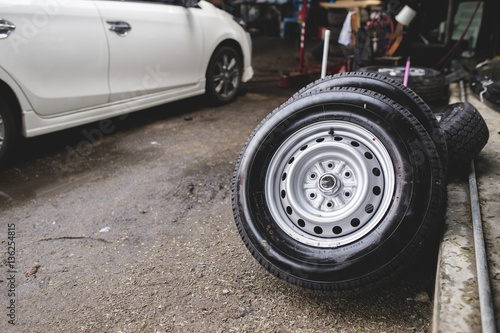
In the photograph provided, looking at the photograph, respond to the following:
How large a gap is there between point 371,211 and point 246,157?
66 cm

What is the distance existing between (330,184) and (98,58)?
8.85ft

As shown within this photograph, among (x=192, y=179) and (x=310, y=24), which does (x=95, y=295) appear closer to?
(x=192, y=179)

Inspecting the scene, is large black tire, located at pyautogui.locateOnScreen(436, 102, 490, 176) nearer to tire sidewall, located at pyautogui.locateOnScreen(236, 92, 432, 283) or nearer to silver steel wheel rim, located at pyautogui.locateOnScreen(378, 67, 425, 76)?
tire sidewall, located at pyautogui.locateOnScreen(236, 92, 432, 283)

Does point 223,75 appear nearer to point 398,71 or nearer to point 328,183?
point 398,71

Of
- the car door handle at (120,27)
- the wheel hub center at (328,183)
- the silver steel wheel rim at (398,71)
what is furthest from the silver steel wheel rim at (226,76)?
the wheel hub center at (328,183)

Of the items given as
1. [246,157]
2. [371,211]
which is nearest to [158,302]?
[246,157]

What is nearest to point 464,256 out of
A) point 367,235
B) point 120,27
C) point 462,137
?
point 367,235

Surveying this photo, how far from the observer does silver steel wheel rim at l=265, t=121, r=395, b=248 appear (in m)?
1.86

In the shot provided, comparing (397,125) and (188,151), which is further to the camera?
(188,151)

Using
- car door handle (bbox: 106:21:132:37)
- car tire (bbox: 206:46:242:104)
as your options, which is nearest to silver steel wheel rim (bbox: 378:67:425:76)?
car tire (bbox: 206:46:242:104)

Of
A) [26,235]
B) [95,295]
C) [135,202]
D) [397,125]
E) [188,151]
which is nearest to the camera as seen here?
[397,125]

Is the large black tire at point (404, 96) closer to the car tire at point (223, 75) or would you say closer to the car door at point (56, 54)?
the car door at point (56, 54)

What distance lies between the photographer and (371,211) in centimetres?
185

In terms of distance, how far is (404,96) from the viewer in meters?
2.08
